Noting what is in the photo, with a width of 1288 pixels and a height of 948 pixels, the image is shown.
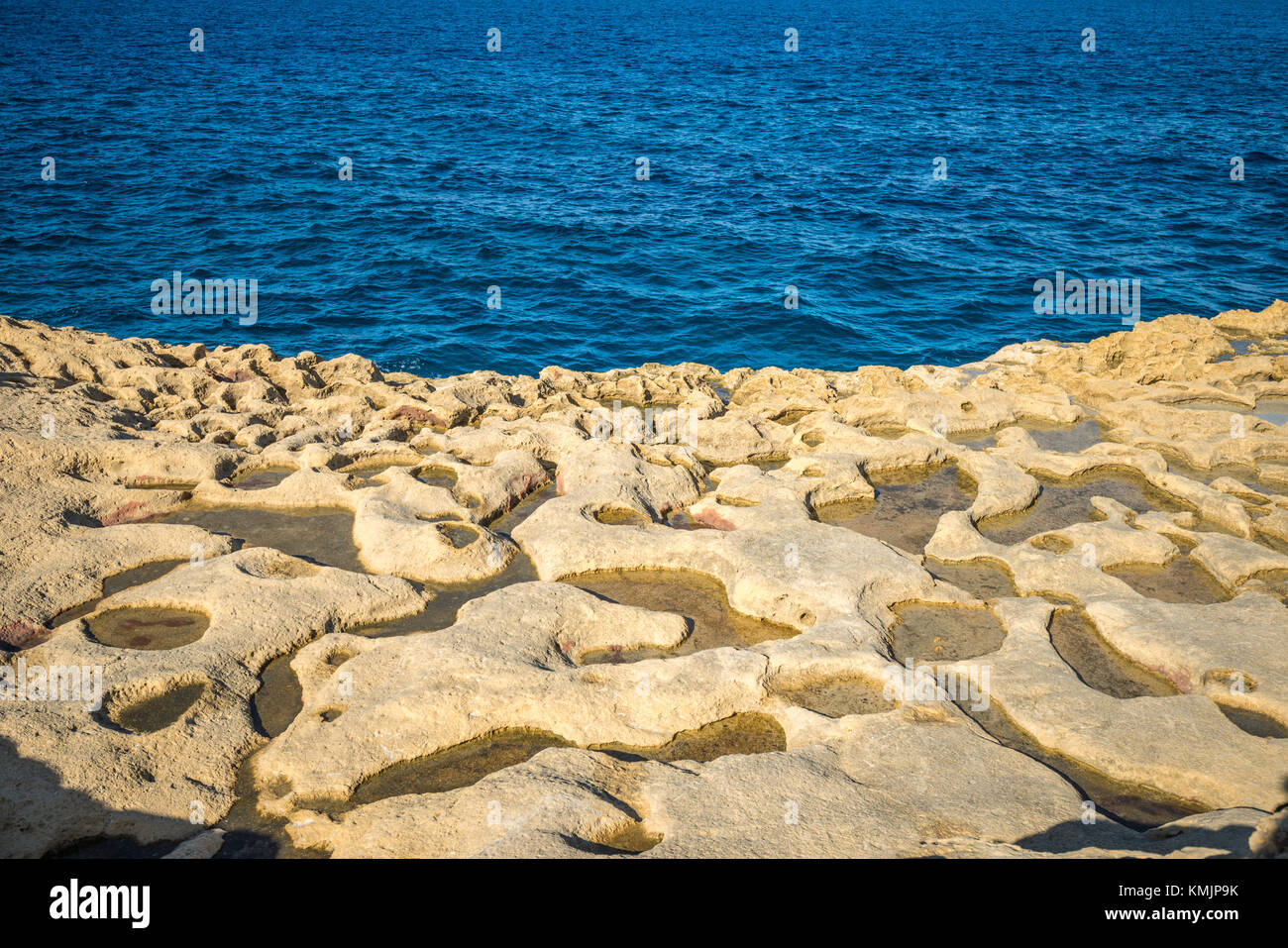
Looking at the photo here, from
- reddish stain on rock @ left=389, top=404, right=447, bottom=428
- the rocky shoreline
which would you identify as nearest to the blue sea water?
reddish stain on rock @ left=389, top=404, right=447, bottom=428

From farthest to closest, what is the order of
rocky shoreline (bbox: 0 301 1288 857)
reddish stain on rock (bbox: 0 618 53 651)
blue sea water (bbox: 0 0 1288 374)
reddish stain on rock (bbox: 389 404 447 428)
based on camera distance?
blue sea water (bbox: 0 0 1288 374) < reddish stain on rock (bbox: 389 404 447 428) < reddish stain on rock (bbox: 0 618 53 651) < rocky shoreline (bbox: 0 301 1288 857)

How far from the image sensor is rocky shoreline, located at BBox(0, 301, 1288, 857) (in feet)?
18.3

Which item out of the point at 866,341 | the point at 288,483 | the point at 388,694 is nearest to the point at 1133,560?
the point at 388,694

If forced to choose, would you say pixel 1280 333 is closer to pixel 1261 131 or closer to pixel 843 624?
pixel 843 624

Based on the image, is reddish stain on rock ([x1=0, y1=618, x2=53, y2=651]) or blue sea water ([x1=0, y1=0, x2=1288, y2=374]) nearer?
reddish stain on rock ([x1=0, y1=618, x2=53, y2=651])

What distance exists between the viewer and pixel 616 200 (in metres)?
28.2

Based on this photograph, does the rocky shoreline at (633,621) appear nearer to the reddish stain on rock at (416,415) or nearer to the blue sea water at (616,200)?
the reddish stain on rock at (416,415)

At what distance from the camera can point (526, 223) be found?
26.3 m

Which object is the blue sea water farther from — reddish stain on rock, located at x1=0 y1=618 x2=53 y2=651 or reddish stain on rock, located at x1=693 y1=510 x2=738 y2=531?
reddish stain on rock, located at x1=0 y1=618 x2=53 y2=651

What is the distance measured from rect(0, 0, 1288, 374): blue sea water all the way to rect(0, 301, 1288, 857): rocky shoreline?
7.91 metres

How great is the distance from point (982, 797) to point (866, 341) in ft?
52.0

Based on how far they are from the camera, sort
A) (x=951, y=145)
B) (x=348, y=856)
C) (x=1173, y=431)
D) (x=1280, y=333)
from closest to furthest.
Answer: (x=348, y=856)
(x=1173, y=431)
(x=1280, y=333)
(x=951, y=145)

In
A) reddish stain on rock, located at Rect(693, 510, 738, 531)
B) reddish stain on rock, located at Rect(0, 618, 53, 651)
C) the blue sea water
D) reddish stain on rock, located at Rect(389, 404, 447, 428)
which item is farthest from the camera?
the blue sea water

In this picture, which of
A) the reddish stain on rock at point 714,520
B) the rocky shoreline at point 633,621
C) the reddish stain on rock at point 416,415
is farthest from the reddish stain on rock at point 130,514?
the reddish stain on rock at point 714,520
